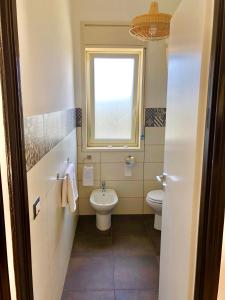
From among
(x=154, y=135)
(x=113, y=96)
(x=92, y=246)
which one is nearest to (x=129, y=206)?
(x=92, y=246)

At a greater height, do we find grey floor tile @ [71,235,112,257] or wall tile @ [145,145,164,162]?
wall tile @ [145,145,164,162]

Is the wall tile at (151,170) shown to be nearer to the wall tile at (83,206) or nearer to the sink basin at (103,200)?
the sink basin at (103,200)

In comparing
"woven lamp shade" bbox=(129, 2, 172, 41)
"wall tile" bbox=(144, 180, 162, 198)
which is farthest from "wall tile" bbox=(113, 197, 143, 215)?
"woven lamp shade" bbox=(129, 2, 172, 41)

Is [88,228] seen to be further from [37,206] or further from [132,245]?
[37,206]

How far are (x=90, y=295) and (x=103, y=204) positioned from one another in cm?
104

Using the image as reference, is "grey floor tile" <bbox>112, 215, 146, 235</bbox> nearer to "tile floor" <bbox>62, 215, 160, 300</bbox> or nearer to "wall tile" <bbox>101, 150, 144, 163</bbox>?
"tile floor" <bbox>62, 215, 160, 300</bbox>

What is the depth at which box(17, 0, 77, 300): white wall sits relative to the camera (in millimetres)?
1174

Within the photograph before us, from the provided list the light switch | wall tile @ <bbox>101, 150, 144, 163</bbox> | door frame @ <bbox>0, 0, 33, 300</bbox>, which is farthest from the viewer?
wall tile @ <bbox>101, 150, 144, 163</bbox>

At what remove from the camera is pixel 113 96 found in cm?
330

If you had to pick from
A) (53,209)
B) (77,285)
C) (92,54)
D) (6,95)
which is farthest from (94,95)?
(6,95)

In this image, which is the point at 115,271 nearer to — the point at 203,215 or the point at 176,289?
the point at 176,289

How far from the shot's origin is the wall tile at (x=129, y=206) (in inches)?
134

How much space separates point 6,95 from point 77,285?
1839 millimetres

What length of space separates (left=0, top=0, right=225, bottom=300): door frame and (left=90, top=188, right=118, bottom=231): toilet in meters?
1.78
